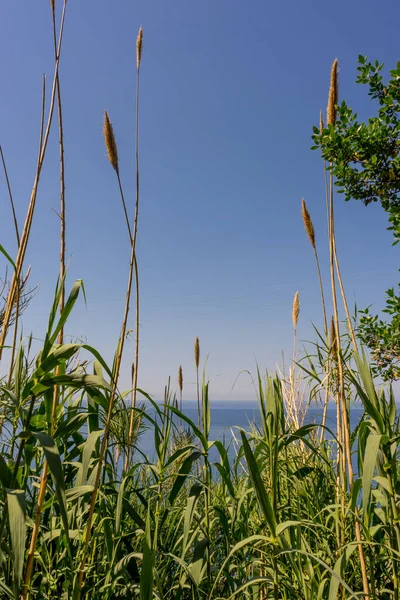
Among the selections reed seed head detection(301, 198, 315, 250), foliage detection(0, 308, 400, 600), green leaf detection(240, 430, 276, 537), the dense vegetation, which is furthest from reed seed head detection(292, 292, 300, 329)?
green leaf detection(240, 430, 276, 537)

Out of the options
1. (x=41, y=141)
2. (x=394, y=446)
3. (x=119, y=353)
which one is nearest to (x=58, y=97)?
(x=41, y=141)

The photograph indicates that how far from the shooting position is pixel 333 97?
3.79 ft

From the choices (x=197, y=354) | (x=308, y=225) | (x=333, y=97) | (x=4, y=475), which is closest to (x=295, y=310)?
(x=197, y=354)

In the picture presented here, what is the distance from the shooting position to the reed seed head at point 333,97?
1.14 m

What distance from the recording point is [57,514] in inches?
40.4

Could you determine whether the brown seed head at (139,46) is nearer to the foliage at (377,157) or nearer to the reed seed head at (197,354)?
the foliage at (377,157)

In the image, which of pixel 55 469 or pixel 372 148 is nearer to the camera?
pixel 55 469

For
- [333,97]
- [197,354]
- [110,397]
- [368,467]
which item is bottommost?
[368,467]

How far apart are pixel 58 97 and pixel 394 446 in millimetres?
1174

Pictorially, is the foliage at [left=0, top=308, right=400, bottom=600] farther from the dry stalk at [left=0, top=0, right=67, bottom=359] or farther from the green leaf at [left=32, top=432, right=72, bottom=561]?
the dry stalk at [left=0, top=0, right=67, bottom=359]

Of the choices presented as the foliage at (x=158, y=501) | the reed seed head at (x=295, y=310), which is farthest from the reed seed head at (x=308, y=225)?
the reed seed head at (x=295, y=310)

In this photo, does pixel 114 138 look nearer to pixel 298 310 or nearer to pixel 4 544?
pixel 4 544

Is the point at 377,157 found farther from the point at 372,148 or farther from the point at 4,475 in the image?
the point at 4,475

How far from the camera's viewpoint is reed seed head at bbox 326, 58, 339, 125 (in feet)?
3.75
